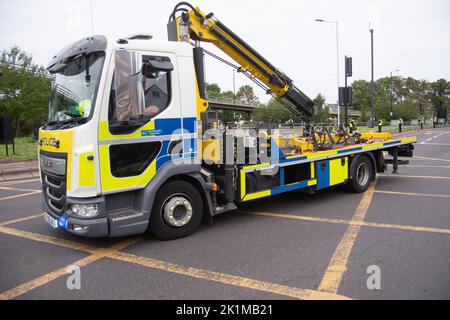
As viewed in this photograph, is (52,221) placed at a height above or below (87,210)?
below

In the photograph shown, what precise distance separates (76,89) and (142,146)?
1.09 metres

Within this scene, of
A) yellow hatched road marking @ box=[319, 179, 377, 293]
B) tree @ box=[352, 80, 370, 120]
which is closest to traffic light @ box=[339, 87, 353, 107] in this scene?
yellow hatched road marking @ box=[319, 179, 377, 293]

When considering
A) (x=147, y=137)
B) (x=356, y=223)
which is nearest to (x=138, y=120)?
(x=147, y=137)

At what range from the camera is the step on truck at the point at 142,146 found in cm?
430

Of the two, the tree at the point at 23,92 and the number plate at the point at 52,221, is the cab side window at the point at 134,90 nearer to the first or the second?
the number plate at the point at 52,221

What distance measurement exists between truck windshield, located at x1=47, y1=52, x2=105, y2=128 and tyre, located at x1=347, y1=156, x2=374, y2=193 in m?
5.46

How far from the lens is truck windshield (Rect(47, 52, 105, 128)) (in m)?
4.36

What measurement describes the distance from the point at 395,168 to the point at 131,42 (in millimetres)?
7426

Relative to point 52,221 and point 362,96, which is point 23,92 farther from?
point 362,96

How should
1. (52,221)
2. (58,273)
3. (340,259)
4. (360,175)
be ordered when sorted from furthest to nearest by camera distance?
(360,175)
(52,221)
(340,259)
(58,273)

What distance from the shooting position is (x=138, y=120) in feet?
14.8

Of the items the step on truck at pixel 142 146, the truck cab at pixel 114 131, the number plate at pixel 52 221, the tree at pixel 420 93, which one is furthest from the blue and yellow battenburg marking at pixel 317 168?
the tree at pixel 420 93

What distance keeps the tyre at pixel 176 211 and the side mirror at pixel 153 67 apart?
144 cm
